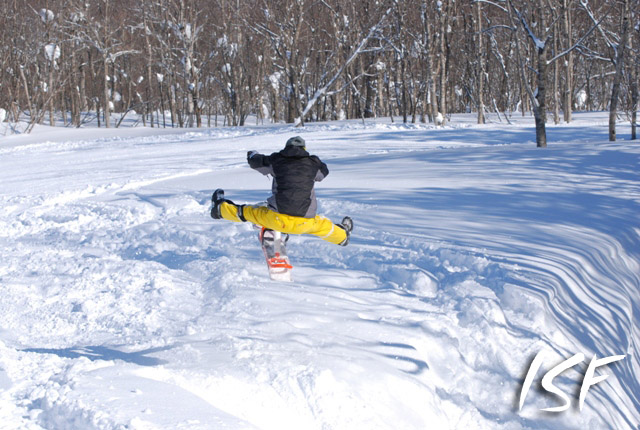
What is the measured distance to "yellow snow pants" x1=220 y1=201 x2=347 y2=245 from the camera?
20.3 ft

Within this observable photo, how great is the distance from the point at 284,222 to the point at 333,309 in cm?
103

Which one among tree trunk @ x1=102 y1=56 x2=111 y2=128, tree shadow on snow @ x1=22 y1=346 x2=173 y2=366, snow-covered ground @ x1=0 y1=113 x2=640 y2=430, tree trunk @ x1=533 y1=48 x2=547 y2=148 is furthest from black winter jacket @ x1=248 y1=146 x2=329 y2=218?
tree trunk @ x1=102 y1=56 x2=111 y2=128

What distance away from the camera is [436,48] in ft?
100

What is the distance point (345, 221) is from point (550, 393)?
115 inches

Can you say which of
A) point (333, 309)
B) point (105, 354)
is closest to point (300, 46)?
point (333, 309)

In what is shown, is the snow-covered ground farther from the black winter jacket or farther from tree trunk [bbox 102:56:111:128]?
tree trunk [bbox 102:56:111:128]

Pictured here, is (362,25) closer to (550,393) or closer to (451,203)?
(451,203)

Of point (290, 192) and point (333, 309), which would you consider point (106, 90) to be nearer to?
point (290, 192)

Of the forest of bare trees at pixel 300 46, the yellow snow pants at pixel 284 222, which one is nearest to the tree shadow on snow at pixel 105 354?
the yellow snow pants at pixel 284 222

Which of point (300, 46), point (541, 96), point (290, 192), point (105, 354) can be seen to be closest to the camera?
point (105, 354)

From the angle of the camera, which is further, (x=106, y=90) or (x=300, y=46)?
(x=300, y=46)

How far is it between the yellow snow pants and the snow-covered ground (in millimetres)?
562

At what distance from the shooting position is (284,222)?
20.3 ft

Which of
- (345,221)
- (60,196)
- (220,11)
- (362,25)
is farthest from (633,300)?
(220,11)
